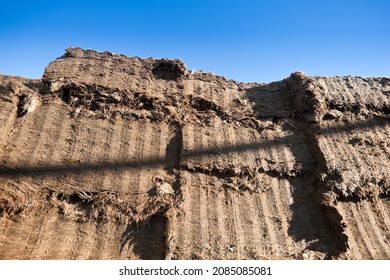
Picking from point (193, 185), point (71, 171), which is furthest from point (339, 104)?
point (71, 171)

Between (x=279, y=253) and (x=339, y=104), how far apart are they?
2088 mm

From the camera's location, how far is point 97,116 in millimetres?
3676

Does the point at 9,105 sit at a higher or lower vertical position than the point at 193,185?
higher

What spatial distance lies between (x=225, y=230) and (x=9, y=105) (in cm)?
247

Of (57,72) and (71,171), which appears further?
(57,72)

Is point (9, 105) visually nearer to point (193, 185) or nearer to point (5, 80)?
point (5, 80)

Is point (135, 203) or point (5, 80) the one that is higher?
point (5, 80)

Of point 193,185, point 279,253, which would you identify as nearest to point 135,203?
point 193,185

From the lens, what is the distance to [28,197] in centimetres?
304

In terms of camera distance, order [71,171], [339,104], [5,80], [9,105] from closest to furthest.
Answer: [71,171] < [9,105] < [5,80] < [339,104]
